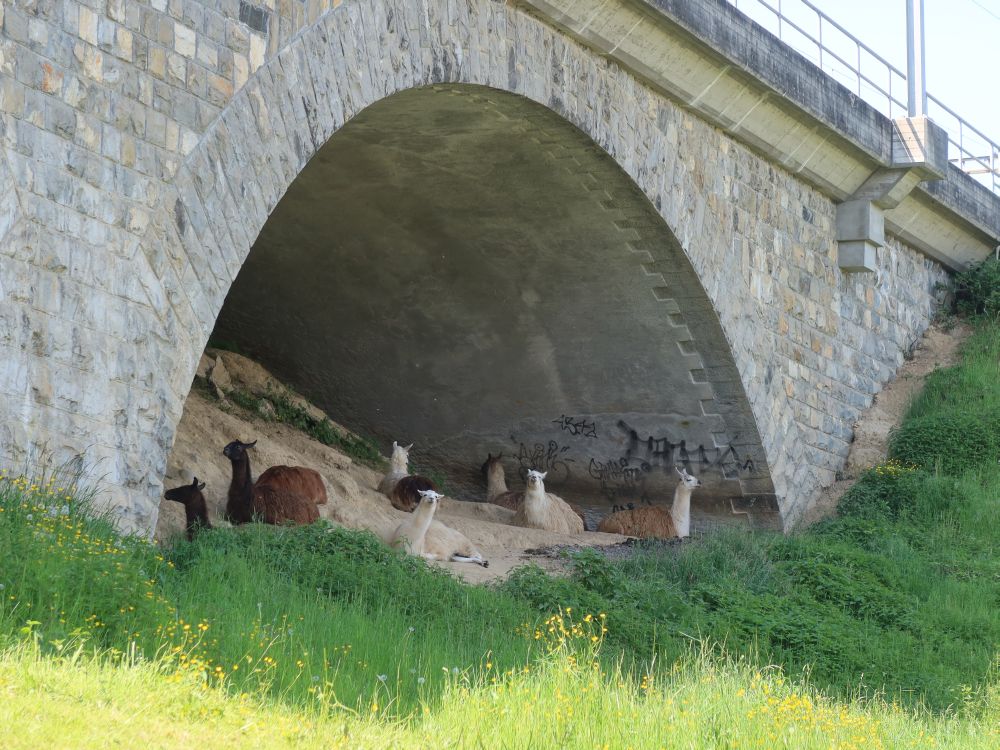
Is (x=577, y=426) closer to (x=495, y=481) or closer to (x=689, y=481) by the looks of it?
(x=495, y=481)

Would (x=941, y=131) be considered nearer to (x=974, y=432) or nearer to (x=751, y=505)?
(x=974, y=432)

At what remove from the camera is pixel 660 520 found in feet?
47.5

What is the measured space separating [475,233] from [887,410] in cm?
560

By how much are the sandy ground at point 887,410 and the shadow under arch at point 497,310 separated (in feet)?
2.48

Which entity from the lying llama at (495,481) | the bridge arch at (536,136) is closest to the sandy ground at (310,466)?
the lying llama at (495,481)

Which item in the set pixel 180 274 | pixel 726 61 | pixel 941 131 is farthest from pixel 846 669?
pixel 941 131

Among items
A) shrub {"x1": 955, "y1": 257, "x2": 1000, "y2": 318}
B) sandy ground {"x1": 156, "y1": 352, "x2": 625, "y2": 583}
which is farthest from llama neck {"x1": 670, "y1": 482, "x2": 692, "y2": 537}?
shrub {"x1": 955, "y1": 257, "x2": 1000, "y2": 318}

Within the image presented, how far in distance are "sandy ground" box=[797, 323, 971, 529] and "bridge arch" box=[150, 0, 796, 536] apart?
699 millimetres

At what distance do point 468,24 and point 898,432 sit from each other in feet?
25.0

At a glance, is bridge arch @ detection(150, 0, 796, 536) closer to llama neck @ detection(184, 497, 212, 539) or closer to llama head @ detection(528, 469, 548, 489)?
llama head @ detection(528, 469, 548, 489)

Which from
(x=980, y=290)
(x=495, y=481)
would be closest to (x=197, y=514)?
(x=495, y=481)

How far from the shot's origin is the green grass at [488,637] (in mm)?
5566

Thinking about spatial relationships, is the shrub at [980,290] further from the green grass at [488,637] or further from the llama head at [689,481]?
the green grass at [488,637]

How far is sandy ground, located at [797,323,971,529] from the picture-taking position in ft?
48.5
